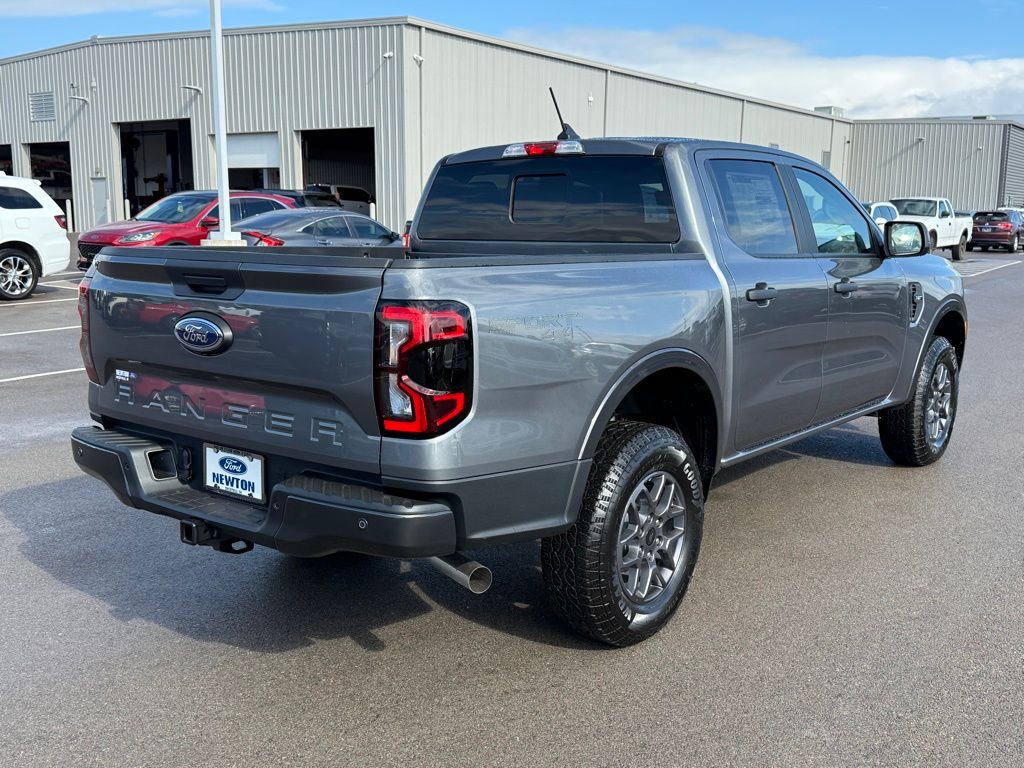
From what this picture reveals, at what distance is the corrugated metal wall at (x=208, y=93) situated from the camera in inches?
1147

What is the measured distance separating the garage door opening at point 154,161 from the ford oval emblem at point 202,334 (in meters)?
36.3

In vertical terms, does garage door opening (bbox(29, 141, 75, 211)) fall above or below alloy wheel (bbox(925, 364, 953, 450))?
above

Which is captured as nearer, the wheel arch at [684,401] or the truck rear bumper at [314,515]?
the truck rear bumper at [314,515]

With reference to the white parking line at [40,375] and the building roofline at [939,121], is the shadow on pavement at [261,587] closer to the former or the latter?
the white parking line at [40,375]

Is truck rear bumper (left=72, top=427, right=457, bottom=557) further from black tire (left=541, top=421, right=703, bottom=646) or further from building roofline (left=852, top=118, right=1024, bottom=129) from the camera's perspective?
building roofline (left=852, top=118, right=1024, bottom=129)

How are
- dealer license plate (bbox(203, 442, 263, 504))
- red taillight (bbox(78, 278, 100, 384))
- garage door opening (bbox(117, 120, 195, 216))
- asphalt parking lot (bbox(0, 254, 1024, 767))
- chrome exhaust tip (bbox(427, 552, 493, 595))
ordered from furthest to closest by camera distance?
garage door opening (bbox(117, 120, 195, 216)) → red taillight (bbox(78, 278, 100, 384)) → dealer license plate (bbox(203, 442, 263, 504)) → chrome exhaust tip (bbox(427, 552, 493, 595)) → asphalt parking lot (bbox(0, 254, 1024, 767))

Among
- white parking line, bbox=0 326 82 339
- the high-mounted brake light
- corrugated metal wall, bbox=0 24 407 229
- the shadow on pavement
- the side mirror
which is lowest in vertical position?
white parking line, bbox=0 326 82 339

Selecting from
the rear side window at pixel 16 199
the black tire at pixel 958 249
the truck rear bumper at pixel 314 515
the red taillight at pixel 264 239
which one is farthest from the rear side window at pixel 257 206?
the black tire at pixel 958 249

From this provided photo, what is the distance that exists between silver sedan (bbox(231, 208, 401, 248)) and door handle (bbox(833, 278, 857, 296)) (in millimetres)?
10569

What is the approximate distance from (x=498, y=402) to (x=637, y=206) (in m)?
1.70

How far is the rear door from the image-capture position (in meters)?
4.38

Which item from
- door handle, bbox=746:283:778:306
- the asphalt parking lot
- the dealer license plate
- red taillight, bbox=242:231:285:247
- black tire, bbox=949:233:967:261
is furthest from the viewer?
black tire, bbox=949:233:967:261

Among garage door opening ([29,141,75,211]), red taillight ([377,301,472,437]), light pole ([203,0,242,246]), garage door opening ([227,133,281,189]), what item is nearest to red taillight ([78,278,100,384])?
red taillight ([377,301,472,437])

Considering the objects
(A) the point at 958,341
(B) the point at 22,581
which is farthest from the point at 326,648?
(A) the point at 958,341
